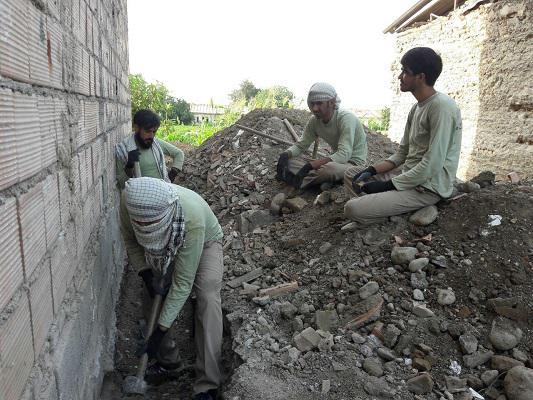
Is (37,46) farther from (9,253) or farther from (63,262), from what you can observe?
(63,262)

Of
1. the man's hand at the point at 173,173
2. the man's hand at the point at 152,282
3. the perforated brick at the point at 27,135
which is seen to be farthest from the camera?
the man's hand at the point at 173,173

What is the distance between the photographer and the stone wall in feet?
22.9

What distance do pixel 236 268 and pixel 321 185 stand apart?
5.73 ft

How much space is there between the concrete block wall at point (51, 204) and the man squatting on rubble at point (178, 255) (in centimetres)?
32

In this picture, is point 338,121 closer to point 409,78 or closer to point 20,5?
point 409,78

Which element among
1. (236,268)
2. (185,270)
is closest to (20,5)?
(185,270)

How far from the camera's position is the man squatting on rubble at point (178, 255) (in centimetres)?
272

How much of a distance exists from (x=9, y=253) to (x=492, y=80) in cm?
825

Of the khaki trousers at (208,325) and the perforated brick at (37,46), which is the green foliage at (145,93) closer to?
the khaki trousers at (208,325)

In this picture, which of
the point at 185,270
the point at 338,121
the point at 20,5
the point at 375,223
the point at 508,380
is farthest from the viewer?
the point at 338,121

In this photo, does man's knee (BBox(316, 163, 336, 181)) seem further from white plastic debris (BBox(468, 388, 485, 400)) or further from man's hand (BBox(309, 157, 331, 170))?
white plastic debris (BBox(468, 388, 485, 400))

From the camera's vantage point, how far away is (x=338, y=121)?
5.58 metres

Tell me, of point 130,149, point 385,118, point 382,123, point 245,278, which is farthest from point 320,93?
point 385,118

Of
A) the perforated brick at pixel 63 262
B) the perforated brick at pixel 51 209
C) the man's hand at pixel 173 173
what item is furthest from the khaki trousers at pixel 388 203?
the perforated brick at pixel 51 209
